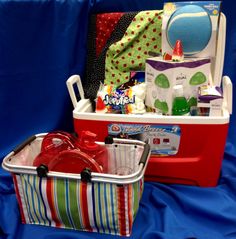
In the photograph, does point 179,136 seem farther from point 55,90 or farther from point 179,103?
point 55,90

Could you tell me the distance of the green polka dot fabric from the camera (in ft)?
2.92

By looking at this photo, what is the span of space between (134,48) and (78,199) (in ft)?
1.64

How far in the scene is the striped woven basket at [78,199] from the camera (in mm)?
623

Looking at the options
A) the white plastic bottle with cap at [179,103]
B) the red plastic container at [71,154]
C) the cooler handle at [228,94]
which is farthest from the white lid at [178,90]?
the red plastic container at [71,154]

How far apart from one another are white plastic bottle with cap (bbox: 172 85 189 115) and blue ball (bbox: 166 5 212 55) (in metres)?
0.14

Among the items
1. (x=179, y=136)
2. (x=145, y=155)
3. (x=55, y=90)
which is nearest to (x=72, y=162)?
→ (x=145, y=155)

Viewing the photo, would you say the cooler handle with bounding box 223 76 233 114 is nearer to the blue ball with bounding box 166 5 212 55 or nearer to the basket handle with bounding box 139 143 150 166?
the blue ball with bounding box 166 5 212 55

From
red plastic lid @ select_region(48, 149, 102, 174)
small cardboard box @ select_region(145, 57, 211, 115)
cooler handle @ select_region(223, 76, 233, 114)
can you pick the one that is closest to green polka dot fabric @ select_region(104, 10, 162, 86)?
small cardboard box @ select_region(145, 57, 211, 115)

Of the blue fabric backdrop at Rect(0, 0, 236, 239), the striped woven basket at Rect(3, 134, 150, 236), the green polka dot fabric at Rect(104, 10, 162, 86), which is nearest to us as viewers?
the striped woven basket at Rect(3, 134, 150, 236)

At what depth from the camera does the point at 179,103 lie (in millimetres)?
768

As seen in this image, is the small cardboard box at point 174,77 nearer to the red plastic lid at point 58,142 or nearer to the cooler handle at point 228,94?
the cooler handle at point 228,94

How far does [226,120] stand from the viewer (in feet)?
2.38

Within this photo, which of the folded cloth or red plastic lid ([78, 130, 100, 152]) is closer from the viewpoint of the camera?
red plastic lid ([78, 130, 100, 152])

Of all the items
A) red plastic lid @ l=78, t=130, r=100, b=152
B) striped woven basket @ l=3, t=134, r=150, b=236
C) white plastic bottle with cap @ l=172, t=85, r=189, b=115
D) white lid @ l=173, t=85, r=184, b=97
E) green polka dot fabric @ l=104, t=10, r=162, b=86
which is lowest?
striped woven basket @ l=3, t=134, r=150, b=236
